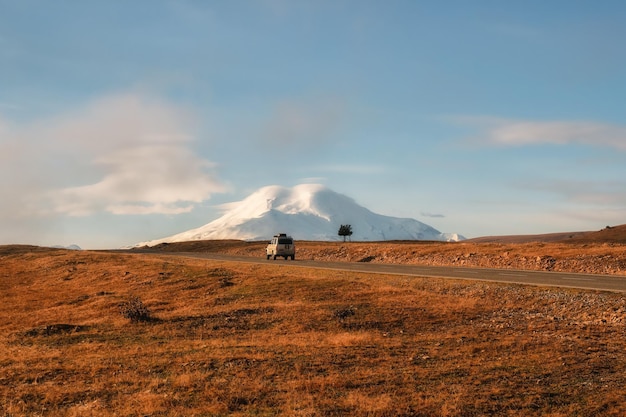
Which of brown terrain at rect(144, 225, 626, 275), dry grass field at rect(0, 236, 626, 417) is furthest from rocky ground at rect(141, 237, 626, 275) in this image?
dry grass field at rect(0, 236, 626, 417)

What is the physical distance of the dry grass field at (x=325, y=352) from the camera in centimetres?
1010

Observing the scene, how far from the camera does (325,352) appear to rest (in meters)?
14.4

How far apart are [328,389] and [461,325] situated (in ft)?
29.1

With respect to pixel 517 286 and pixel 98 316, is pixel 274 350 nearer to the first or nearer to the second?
pixel 98 316

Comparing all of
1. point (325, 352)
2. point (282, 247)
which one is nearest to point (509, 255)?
point (282, 247)

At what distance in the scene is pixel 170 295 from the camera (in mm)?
29812

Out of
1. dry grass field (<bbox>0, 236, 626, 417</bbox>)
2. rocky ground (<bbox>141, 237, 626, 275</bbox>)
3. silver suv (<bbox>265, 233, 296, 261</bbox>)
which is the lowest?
dry grass field (<bbox>0, 236, 626, 417</bbox>)

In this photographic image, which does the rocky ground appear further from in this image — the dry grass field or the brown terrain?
the dry grass field

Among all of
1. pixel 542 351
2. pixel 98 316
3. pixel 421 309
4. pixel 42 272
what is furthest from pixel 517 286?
pixel 42 272

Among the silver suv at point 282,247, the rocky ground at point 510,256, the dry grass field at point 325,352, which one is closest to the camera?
the dry grass field at point 325,352

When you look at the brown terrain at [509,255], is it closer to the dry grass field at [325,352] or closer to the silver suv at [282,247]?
the silver suv at [282,247]

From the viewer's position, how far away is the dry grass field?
33.1 ft

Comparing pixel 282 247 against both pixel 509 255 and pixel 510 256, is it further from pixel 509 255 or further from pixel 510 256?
pixel 510 256

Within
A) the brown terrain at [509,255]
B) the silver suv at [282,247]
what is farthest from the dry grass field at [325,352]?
the silver suv at [282,247]
